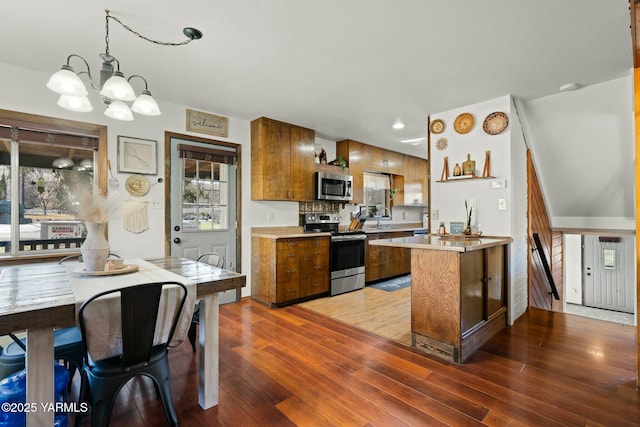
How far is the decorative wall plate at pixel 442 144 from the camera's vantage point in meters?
3.79

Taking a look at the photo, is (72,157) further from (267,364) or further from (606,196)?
(606,196)

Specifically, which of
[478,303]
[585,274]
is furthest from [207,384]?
[585,274]

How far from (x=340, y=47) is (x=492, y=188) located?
2264 millimetres

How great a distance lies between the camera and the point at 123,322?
4.66 ft

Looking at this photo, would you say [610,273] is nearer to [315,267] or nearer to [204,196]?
[315,267]

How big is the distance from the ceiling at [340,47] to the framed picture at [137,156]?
1.91 ft

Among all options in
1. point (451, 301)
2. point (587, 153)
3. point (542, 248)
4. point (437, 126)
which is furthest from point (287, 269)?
point (587, 153)

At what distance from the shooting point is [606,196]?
13.3ft

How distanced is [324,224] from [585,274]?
601cm

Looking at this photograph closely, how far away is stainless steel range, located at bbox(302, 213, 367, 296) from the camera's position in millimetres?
4375

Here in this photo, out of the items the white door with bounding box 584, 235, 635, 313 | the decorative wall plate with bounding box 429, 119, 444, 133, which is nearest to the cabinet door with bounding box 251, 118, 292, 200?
the decorative wall plate with bounding box 429, 119, 444, 133

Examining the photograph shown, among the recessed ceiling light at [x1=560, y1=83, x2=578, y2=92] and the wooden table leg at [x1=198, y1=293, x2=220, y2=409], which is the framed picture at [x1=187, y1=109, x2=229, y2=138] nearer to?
the wooden table leg at [x1=198, y1=293, x2=220, y2=409]

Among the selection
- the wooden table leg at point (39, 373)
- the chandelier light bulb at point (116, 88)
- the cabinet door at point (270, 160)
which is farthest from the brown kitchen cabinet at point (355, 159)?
the wooden table leg at point (39, 373)

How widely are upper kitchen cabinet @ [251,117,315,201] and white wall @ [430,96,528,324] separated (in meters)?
1.75
